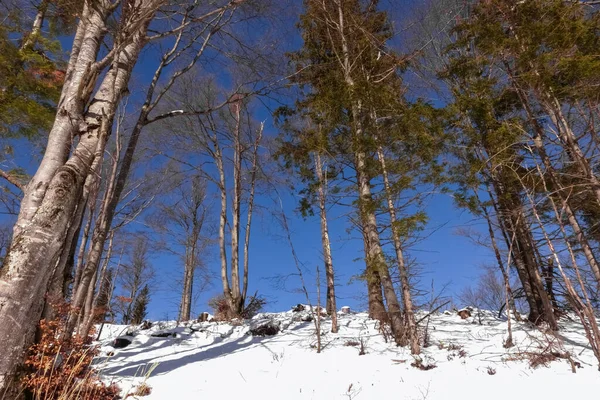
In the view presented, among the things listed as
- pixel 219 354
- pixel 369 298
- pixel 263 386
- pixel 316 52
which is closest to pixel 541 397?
pixel 263 386

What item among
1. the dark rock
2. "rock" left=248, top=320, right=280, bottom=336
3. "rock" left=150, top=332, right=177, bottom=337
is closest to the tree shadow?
"rock" left=248, top=320, right=280, bottom=336

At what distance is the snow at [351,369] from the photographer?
9.91ft

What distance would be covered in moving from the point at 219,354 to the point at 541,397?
14.0ft

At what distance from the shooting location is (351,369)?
388cm

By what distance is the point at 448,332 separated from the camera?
618 cm

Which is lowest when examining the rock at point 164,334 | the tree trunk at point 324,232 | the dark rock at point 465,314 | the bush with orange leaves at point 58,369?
the bush with orange leaves at point 58,369

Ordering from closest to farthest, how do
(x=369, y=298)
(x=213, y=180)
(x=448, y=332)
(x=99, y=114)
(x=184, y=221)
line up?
(x=99, y=114) < (x=448, y=332) < (x=369, y=298) < (x=213, y=180) < (x=184, y=221)

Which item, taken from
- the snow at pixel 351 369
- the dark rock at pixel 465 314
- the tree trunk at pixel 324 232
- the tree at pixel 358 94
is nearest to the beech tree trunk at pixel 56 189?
the snow at pixel 351 369

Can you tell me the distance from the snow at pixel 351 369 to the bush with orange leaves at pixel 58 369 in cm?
43

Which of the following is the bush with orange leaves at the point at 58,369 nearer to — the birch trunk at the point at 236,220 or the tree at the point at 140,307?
the birch trunk at the point at 236,220

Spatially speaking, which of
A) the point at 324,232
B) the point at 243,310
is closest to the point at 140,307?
the point at 243,310

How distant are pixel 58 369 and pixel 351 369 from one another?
312 centimetres

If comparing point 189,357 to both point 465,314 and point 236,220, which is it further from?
point 465,314

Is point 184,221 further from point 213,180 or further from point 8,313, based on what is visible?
point 8,313
